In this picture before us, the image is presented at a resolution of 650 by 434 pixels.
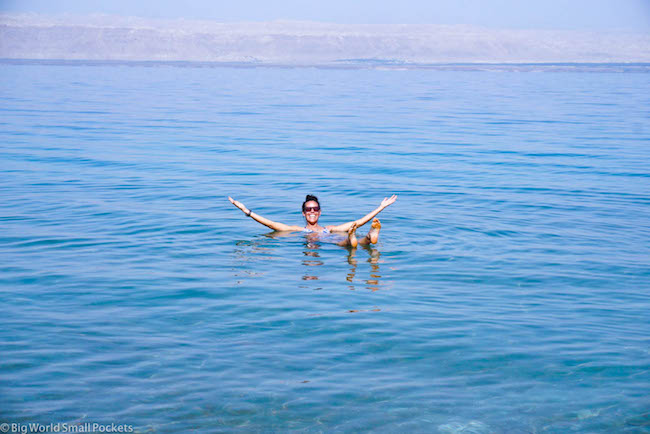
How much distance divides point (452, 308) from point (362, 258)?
2600mm

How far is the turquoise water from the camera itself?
6.70 metres

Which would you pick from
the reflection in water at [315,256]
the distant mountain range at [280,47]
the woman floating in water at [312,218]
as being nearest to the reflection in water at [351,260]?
the reflection in water at [315,256]

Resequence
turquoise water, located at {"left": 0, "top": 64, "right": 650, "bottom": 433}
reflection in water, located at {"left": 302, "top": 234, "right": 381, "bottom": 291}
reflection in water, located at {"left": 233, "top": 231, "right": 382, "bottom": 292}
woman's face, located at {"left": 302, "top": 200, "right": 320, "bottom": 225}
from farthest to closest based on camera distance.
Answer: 1. woman's face, located at {"left": 302, "top": 200, "right": 320, "bottom": 225}
2. reflection in water, located at {"left": 233, "top": 231, "right": 382, "bottom": 292}
3. reflection in water, located at {"left": 302, "top": 234, "right": 381, "bottom": 291}
4. turquoise water, located at {"left": 0, "top": 64, "right": 650, "bottom": 433}

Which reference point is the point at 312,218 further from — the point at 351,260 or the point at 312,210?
the point at 351,260

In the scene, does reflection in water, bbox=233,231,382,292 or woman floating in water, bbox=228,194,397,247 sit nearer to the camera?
reflection in water, bbox=233,231,382,292

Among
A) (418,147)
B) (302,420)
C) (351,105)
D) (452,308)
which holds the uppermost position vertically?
(351,105)

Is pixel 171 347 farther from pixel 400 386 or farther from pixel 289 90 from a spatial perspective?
pixel 289 90

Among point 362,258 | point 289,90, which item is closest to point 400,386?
point 362,258

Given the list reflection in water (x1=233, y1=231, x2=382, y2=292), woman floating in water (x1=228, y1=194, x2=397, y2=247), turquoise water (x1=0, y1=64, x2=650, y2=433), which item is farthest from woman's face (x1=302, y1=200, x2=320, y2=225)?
turquoise water (x1=0, y1=64, x2=650, y2=433)

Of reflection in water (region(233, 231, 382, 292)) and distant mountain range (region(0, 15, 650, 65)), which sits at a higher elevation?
distant mountain range (region(0, 15, 650, 65))

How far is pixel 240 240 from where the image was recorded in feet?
41.7

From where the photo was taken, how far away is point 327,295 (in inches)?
378

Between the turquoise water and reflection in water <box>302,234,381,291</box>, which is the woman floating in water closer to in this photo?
reflection in water <box>302,234,381,291</box>

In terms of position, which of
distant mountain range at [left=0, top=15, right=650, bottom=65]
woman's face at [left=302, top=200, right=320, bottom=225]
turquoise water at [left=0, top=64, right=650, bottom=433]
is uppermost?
distant mountain range at [left=0, top=15, right=650, bottom=65]
